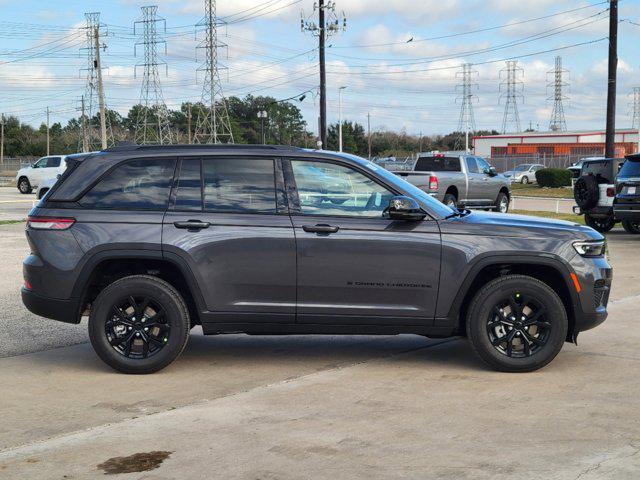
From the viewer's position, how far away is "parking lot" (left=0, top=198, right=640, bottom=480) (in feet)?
15.8

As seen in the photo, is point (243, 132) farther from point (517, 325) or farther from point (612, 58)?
point (517, 325)

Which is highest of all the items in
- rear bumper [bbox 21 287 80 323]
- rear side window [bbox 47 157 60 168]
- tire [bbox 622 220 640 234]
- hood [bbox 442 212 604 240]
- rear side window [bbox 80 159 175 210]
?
rear side window [bbox 47 157 60 168]

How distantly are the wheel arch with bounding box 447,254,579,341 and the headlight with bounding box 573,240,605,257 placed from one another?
7.6 inches

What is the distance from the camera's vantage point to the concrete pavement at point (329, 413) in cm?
480

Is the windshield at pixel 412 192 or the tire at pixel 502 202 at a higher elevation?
the windshield at pixel 412 192

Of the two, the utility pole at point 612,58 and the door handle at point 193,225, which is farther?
the utility pole at point 612,58

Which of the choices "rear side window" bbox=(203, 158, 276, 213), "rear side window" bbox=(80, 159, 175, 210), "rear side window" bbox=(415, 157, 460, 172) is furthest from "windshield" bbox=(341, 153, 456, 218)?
"rear side window" bbox=(415, 157, 460, 172)

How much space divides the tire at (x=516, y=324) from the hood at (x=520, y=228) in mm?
357

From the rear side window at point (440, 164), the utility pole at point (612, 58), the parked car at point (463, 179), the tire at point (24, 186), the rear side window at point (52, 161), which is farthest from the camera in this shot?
the tire at point (24, 186)

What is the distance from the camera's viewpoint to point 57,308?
6.97 metres

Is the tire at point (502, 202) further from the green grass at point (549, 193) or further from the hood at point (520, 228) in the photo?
the hood at point (520, 228)

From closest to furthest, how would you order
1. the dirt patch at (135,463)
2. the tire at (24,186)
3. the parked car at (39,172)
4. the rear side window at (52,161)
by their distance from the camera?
1. the dirt patch at (135,463)
2. the parked car at (39,172)
3. the rear side window at (52,161)
4. the tire at (24,186)

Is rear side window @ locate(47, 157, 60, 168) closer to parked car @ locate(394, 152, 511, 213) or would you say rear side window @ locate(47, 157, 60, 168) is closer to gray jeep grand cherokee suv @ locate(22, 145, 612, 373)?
parked car @ locate(394, 152, 511, 213)

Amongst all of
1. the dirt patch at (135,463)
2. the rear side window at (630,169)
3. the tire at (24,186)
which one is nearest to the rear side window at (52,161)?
the tire at (24,186)
